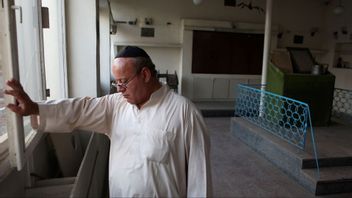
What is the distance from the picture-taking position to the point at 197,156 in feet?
4.42

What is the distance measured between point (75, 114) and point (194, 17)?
623 centimetres

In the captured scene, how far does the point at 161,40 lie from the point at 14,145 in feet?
20.4

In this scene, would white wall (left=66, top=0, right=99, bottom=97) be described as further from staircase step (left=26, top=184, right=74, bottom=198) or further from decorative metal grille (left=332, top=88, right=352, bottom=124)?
decorative metal grille (left=332, top=88, right=352, bottom=124)

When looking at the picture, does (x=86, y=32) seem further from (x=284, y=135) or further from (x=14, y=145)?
(x=284, y=135)

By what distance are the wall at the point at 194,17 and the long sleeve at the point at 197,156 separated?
5.82 meters

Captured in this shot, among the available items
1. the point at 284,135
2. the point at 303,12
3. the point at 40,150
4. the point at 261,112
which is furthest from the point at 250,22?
the point at 40,150

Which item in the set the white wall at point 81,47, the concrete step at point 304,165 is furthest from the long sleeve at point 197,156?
the concrete step at point 304,165

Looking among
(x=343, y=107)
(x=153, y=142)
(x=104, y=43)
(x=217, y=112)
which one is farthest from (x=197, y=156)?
(x=343, y=107)

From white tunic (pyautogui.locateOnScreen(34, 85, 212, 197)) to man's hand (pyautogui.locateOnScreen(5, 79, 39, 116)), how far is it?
10 centimetres

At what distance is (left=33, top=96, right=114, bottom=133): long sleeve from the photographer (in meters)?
1.30

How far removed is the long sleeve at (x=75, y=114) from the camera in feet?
4.28

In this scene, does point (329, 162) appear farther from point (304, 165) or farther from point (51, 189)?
point (51, 189)

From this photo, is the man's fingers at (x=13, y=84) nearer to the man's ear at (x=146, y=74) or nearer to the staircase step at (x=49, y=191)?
the man's ear at (x=146, y=74)

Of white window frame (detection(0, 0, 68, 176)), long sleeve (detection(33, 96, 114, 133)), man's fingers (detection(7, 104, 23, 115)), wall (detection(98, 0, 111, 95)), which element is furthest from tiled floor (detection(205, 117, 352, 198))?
wall (detection(98, 0, 111, 95))
